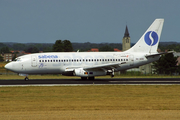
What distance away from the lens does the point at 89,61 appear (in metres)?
41.2

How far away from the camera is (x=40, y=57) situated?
40.4 m

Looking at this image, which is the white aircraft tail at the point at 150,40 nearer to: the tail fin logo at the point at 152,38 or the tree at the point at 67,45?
the tail fin logo at the point at 152,38

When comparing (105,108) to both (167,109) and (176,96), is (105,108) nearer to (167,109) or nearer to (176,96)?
(167,109)

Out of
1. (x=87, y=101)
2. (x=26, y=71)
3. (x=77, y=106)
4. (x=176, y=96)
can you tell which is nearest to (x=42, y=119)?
(x=77, y=106)

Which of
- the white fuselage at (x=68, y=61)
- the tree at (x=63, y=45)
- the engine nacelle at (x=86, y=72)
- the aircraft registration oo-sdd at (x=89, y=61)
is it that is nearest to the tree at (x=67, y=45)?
the tree at (x=63, y=45)

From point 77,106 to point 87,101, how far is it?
7.00 feet

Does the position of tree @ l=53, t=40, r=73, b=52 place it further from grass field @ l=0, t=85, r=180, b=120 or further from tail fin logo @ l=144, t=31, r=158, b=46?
grass field @ l=0, t=85, r=180, b=120

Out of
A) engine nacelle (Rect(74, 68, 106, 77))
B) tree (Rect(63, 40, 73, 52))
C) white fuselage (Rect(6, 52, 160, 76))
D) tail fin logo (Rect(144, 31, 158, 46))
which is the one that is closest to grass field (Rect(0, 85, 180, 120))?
engine nacelle (Rect(74, 68, 106, 77))

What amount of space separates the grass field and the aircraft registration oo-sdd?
13.7 m

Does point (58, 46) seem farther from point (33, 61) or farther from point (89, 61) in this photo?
point (33, 61)

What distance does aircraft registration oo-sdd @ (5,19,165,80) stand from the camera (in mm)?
39031

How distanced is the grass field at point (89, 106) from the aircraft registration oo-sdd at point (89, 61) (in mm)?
13713

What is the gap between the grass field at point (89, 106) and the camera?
1631 cm

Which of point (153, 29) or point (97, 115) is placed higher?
point (153, 29)
